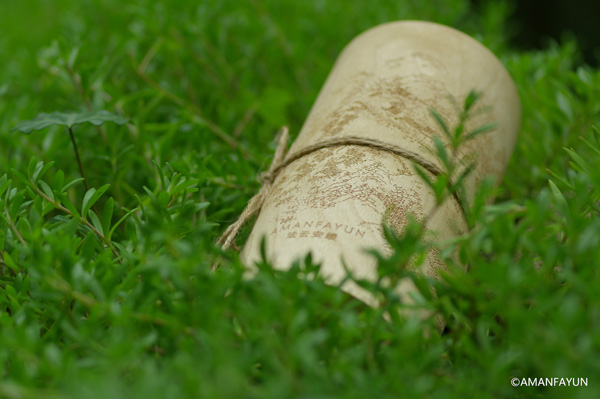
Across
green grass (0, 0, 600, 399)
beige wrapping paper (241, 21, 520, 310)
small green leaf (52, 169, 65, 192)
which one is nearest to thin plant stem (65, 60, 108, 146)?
green grass (0, 0, 600, 399)

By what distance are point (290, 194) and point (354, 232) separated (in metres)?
0.14

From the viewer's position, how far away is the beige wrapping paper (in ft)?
2.53

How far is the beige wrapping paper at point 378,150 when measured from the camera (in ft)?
2.53

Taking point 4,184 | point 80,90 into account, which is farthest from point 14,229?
point 80,90

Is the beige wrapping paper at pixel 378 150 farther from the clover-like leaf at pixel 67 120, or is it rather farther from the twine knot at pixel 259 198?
the clover-like leaf at pixel 67 120

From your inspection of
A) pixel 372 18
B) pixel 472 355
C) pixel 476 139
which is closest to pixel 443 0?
pixel 372 18

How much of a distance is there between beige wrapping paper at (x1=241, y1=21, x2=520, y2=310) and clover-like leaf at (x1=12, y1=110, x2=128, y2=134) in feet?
1.16

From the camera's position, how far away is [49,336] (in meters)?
0.68

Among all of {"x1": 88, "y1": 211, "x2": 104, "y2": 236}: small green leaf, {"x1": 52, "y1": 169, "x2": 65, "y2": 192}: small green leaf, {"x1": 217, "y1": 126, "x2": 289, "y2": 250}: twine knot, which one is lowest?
{"x1": 217, "y1": 126, "x2": 289, "y2": 250}: twine knot

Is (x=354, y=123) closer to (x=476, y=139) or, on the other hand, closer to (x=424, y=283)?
(x=476, y=139)

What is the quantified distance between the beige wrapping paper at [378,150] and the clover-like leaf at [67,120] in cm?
35

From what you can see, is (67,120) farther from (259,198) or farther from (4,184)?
(259,198)

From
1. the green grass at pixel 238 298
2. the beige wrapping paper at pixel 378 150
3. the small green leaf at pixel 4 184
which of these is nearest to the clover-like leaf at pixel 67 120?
the green grass at pixel 238 298

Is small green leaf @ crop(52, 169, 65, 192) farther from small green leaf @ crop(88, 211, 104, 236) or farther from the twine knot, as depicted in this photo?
the twine knot
